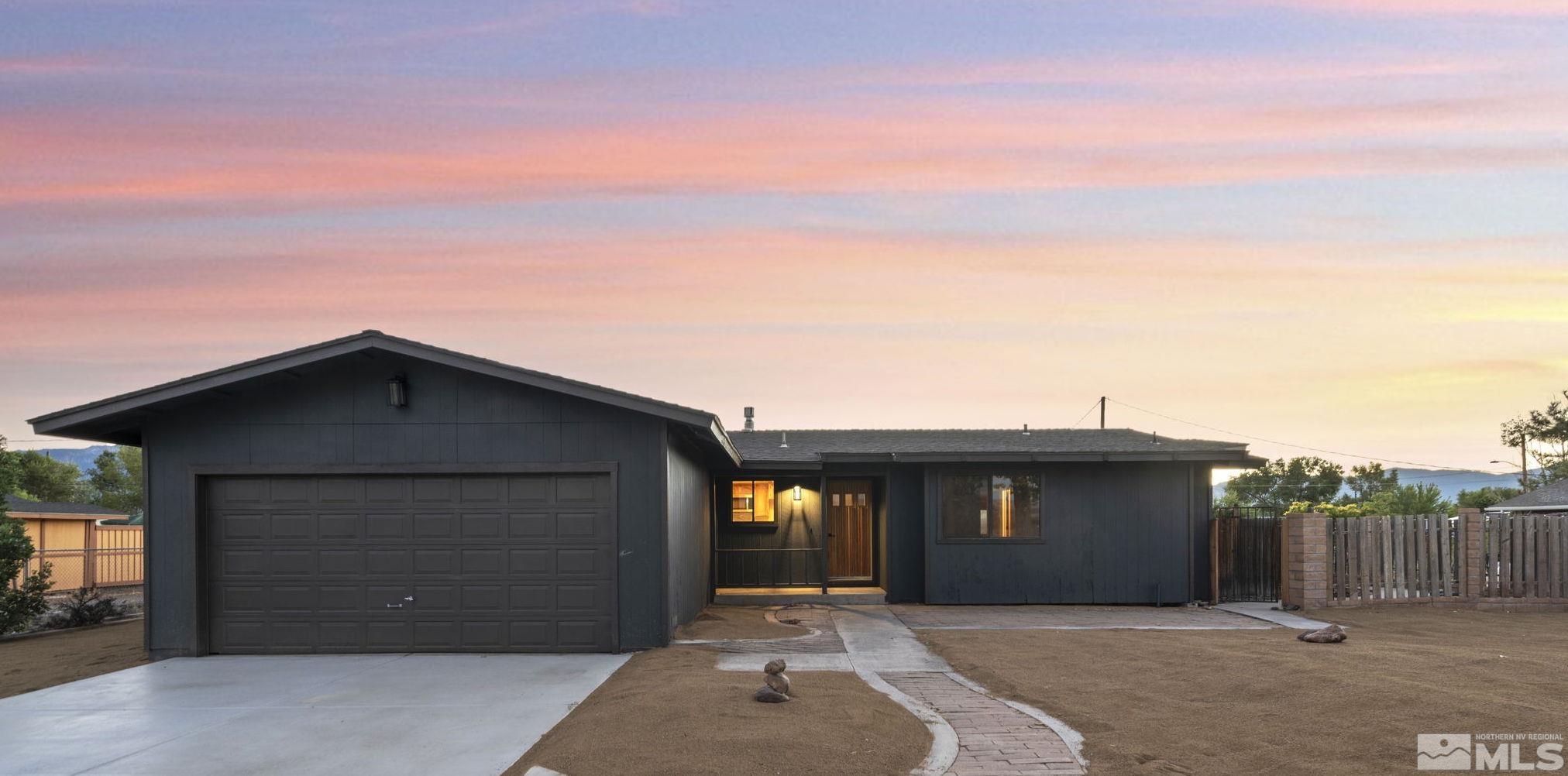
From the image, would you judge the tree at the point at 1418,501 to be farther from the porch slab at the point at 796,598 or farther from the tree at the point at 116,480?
the tree at the point at 116,480

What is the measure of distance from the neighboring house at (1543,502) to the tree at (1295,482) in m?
44.2

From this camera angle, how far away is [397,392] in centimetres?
1286

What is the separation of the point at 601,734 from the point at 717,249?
48.0 feet

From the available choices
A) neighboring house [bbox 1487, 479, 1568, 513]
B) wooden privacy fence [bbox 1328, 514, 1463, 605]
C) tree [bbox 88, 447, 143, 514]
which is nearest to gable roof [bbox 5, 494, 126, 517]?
wooden privacy fence [bbox 1328, 514, 1463, 605]

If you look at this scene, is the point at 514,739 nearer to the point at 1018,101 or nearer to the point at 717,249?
the point at 1018,101

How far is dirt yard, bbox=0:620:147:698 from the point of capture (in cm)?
1181

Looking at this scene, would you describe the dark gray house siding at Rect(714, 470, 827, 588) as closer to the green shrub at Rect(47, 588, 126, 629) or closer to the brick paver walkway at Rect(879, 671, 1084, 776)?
the brick paver walkway at Rect(879, 671, 1084, 776)

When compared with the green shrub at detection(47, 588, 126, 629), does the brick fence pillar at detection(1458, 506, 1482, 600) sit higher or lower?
higher

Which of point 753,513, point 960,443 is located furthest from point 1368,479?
point 753,513

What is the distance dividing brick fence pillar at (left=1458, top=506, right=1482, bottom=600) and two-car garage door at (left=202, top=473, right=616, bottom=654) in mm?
14192

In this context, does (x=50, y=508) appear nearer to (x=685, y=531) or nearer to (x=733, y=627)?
(x=685, y=531)

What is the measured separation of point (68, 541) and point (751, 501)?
2054 cm

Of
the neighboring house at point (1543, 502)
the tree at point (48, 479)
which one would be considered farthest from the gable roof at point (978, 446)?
the tree at point (48, 479)

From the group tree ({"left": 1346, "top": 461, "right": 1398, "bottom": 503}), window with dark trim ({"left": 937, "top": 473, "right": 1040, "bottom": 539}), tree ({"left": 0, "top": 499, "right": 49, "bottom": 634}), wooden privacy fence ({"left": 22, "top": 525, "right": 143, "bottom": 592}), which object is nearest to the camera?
tree ({"left": 0, "top": 499, "right": 49, "bottom": 634})
